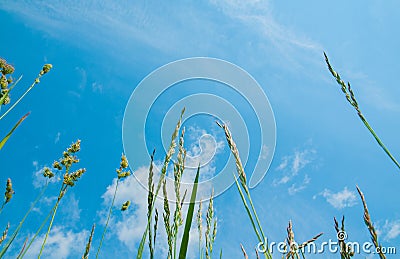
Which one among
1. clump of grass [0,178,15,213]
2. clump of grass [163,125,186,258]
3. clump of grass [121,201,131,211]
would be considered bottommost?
clump of grass [163,125,186,258]

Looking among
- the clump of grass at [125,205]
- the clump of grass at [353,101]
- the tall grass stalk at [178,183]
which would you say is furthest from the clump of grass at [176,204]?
the clump of grass at [125,205]

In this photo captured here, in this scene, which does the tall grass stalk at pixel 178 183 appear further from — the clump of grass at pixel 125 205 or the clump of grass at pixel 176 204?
the clump of grass at pixel 125 205

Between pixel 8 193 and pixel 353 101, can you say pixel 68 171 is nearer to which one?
pixel 8 193

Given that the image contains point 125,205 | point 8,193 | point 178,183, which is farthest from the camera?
point 125,205

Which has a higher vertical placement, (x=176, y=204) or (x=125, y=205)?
(x=125, y=205)

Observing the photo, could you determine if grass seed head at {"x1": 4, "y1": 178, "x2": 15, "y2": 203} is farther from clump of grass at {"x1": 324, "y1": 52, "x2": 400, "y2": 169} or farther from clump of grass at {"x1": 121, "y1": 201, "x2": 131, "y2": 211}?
clump of grass at {"x1": 324, "y1": 52, "x2": 400, "y2": 169}

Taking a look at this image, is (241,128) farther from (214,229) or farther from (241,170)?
(241,170)

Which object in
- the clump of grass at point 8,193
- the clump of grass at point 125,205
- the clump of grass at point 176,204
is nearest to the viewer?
the clump of grass at point 176,204

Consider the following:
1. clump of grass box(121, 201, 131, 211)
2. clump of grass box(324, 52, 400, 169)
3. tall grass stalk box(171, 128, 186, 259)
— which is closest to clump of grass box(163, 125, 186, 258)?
tall grass stalk box(171, 128, 186, 259)

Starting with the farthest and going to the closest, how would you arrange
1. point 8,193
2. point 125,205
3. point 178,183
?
point 125,205 → point 8,193 → point 178,183

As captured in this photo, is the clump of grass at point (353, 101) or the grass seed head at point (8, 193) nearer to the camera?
the clump of grass at point (353, 101)

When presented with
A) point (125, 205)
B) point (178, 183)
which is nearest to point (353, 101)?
point (178, 183)

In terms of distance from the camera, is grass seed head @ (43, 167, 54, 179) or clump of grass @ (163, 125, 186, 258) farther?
grass seed head @ (43, 167, 54, 179)

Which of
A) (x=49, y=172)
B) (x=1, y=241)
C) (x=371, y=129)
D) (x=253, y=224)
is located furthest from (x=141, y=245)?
(x=49, y=172)
